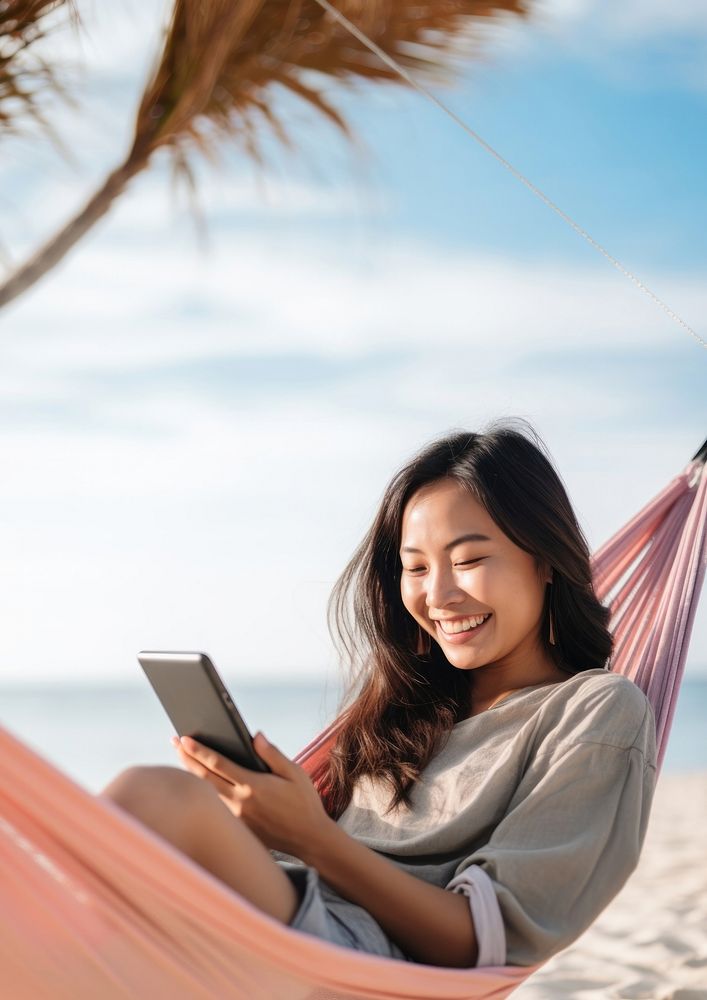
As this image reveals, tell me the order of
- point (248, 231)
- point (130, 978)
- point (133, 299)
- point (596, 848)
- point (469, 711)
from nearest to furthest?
point (130, 978) < point (596, 848) < point (469, 711) < point (248, 231) < point (133, 299)

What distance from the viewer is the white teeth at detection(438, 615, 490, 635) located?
1867 mm

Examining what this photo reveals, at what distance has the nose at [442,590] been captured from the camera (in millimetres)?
1866

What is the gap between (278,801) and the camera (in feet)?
4.91

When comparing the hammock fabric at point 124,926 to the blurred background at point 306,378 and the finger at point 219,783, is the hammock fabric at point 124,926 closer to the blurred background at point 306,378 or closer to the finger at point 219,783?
the finger at point 219,783

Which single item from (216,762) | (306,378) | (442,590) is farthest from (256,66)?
(306,378)

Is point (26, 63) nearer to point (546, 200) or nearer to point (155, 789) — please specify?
point (546, 200)

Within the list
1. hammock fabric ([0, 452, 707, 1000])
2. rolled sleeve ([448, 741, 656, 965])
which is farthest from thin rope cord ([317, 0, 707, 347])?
hammock fabric ([0, 452, 707, 1000])

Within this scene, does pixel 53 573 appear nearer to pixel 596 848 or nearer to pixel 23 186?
pixel 23 186

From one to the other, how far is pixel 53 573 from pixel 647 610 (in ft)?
53.2

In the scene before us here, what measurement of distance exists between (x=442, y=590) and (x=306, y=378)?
1773cm

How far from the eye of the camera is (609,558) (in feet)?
8.29

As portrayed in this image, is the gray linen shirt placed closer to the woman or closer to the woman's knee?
the woman

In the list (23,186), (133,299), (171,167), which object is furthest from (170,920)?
(133,299)

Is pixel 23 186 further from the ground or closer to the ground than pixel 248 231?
closer to the ground
